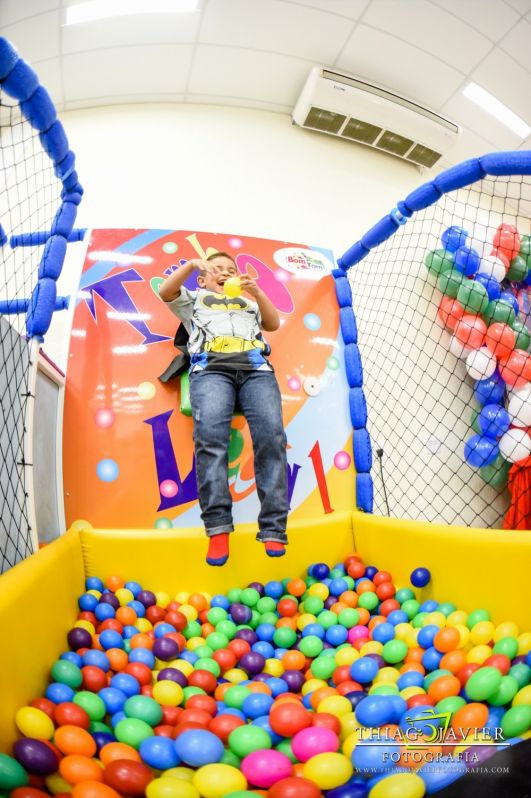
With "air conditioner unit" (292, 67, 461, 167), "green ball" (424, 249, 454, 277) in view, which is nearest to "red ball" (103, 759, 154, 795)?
"green ball" (424, 249, 454, 277)

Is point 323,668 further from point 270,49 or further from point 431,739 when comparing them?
point 270,49

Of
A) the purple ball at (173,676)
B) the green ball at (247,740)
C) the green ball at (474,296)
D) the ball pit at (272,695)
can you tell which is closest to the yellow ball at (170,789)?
the ball pit at (272,695)

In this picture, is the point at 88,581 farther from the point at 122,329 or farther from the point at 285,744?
the point at 122,329

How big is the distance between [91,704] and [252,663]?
0.38 metres

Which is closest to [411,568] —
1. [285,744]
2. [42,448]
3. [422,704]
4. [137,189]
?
[422,704]

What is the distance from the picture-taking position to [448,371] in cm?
271

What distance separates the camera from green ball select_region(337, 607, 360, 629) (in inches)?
49.4

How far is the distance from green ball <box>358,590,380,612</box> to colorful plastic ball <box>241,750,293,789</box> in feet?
2.26

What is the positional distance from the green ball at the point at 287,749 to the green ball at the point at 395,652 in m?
0.35

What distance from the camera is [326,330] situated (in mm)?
2104

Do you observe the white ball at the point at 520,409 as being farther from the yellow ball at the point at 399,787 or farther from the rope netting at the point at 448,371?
the yellow ball at the point at 399,787

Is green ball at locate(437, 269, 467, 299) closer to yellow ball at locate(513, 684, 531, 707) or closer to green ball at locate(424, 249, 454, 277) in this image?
green ball at locate(424, 249, 454, 277)

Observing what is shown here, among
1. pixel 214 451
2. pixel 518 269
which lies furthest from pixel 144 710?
pixel 518 269

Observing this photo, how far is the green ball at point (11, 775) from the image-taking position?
60 centimetres
